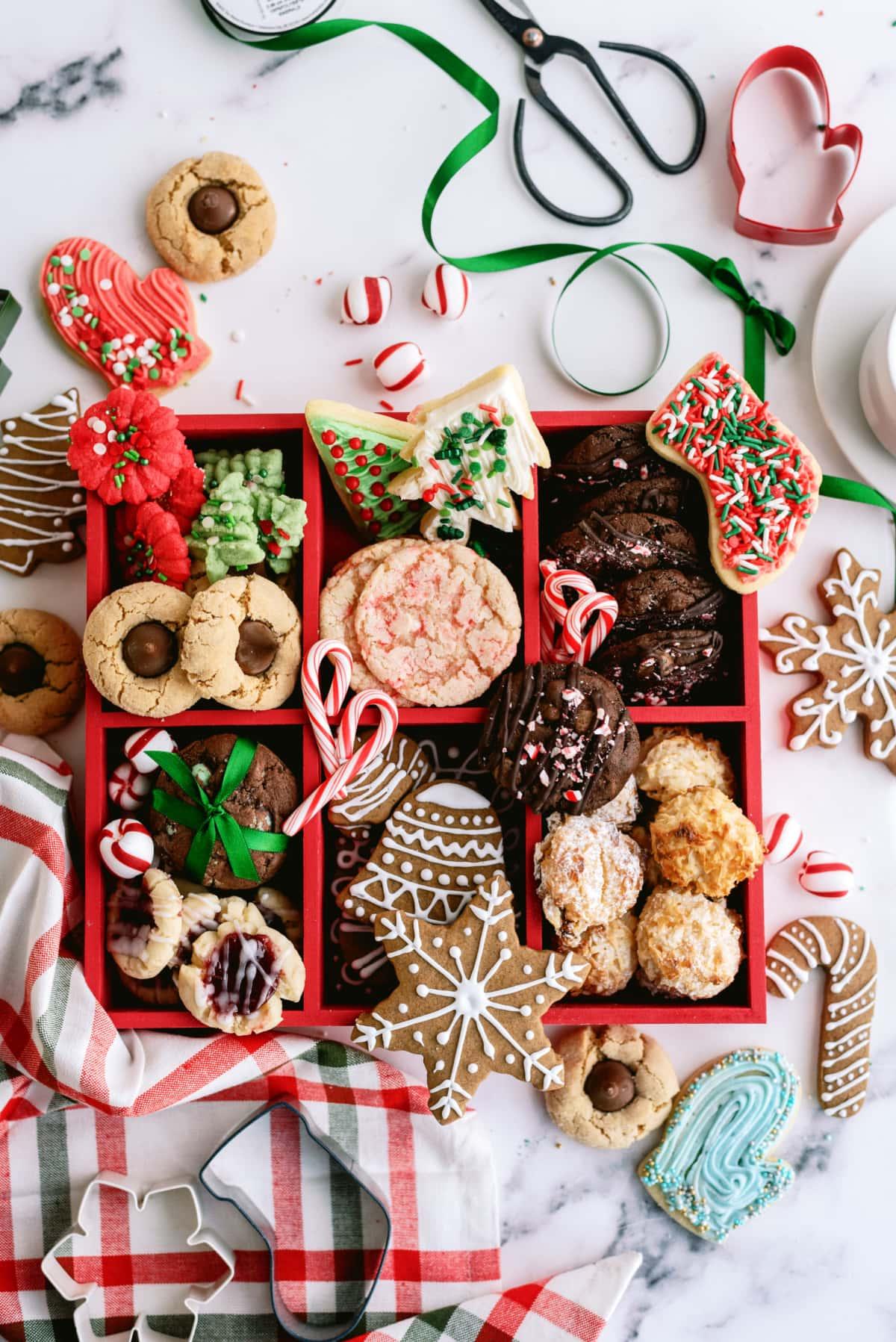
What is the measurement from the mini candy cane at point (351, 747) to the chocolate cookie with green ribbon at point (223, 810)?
5 centimetres

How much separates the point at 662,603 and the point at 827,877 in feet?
2.12

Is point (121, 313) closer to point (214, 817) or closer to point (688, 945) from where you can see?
point (214, 817)

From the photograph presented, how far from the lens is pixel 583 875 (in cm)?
188

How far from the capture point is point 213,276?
2.17 meters

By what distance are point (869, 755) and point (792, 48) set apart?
1.36m

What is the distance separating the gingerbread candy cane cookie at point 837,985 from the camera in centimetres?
217

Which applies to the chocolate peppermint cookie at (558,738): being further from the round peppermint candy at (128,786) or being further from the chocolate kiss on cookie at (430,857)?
the round peppermint candy at (128,786)

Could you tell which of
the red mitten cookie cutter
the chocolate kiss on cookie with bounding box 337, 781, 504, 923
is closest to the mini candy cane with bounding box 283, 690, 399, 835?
the chocolate kiss on cookie with bounding box 337, 781, 504, 923

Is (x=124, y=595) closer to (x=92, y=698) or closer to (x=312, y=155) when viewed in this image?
(x=92, y=698)

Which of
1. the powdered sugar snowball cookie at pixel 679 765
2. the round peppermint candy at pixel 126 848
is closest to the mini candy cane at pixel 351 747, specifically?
the round peppermint candy at pixel 126 848

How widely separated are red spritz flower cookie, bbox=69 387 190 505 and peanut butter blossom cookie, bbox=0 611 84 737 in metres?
0.34

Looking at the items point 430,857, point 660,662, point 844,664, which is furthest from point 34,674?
point 844,664

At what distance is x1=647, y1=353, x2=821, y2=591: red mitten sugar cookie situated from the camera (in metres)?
1.93

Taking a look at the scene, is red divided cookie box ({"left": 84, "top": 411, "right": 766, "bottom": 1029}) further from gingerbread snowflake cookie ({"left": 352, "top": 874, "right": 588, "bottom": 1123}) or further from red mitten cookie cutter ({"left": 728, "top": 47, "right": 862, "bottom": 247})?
red mitten cookie cutter ({"left": 728, "top": 47, "right": 862, "bottom": 247})
